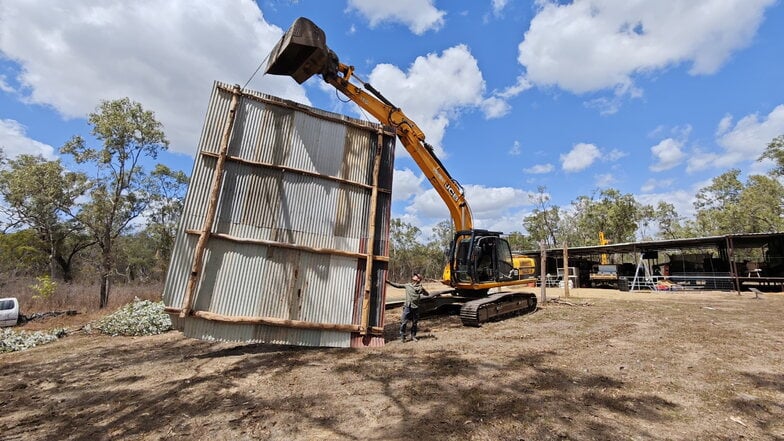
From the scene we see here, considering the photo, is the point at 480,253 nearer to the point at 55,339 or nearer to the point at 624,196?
the point at 55,339

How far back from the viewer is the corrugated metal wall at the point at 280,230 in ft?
24.7

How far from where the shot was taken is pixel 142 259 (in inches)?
1789

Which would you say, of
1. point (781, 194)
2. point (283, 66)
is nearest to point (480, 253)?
point (283, 66)

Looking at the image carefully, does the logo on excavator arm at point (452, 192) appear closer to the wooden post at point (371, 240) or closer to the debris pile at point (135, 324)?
the wooden post at point (371, 240)

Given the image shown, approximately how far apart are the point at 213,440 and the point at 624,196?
48.9 metres

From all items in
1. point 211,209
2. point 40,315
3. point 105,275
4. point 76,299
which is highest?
point 211,209

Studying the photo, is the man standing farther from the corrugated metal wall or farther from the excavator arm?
the excavator arm

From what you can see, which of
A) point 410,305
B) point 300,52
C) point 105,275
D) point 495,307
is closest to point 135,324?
point 105,275

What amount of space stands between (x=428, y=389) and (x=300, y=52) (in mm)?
7907

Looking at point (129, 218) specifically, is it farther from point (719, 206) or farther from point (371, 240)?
point (719, 206)

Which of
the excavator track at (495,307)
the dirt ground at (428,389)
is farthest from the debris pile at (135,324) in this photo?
the excavator track at (495,307)

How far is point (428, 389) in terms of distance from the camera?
17.7 feet

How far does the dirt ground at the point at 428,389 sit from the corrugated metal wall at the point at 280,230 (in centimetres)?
81

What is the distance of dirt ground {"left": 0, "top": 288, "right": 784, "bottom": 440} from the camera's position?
425cm
